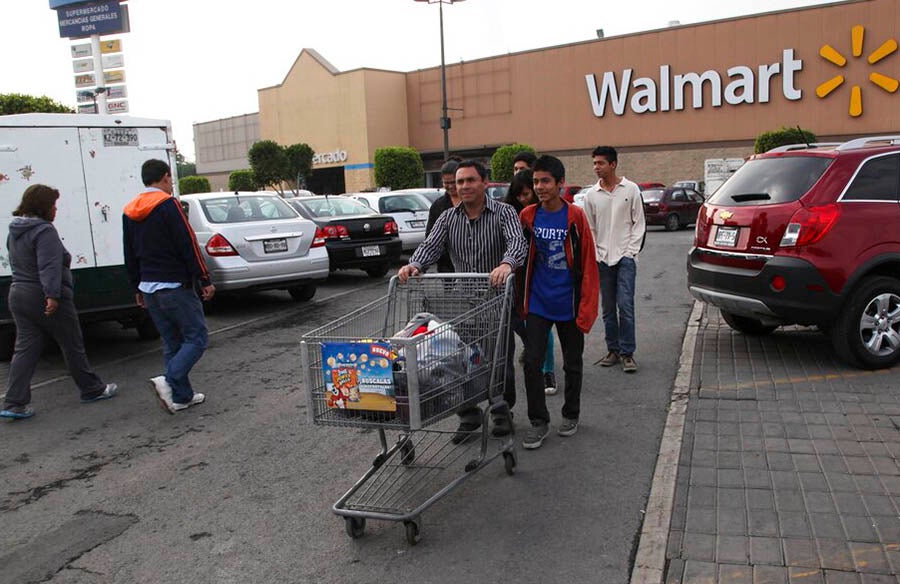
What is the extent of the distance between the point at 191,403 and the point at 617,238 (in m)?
3.95

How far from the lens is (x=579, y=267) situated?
4938mm

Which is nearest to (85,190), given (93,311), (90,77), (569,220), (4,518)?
(93,311)

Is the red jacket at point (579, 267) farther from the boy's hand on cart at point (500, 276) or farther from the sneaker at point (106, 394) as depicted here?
the sneaker at point (106, 394)

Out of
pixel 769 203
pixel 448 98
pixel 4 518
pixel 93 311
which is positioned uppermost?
pixel 448 98

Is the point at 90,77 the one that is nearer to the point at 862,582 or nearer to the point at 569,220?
the point at 569,220

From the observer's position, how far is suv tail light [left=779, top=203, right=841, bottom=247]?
605 centimetres

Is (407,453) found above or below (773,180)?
below

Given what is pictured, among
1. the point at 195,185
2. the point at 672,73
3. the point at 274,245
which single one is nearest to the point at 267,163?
the point at 195,185

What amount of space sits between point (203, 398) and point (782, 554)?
4801mm

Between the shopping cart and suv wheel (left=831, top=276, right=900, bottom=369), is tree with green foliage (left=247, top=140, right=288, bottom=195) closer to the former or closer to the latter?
suv wheel (left=831, top=276, right=900, bottom=369)

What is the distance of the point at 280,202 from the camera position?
11.6m

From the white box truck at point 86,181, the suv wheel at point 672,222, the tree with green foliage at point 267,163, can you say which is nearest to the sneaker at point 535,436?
the white box truck at point 86,181

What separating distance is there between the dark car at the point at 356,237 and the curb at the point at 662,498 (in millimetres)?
7716

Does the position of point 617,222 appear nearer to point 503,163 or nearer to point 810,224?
point 810,224
